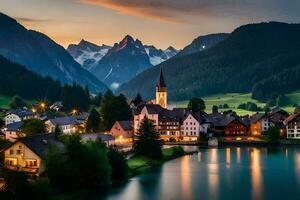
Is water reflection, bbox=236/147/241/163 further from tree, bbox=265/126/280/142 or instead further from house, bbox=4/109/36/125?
house, bbox=4/109/36/125

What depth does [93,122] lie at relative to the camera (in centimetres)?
9825

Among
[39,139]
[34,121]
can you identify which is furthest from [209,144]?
[39,139]

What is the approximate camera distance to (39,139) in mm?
51938

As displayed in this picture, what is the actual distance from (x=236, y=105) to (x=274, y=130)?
86640 millimetres

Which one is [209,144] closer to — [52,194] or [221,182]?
[221,182]

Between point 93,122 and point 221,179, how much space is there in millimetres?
44126

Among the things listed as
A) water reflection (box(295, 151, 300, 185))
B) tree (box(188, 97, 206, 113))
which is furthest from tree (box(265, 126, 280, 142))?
tree (box(188, 97, 206, 113))

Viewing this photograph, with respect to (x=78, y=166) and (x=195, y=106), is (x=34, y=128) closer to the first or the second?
(x=78, y=166)

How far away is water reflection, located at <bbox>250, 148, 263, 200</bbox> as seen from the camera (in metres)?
50.8

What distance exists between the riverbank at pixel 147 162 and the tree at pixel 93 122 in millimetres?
20751

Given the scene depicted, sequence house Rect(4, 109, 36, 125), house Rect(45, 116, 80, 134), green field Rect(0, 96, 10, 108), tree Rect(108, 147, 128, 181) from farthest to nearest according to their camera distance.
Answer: green field Rect(0, 96, 10, 108) → house Rect(4, 109, 36, 125) → house Rect(45, 116, 80, 134) → tree Rect(108, 147, 128, 181)

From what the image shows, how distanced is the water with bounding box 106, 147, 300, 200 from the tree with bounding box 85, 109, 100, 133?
2446 cm

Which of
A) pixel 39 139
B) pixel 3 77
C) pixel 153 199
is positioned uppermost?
pixel 3 77

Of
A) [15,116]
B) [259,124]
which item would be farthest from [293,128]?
[15,116]
